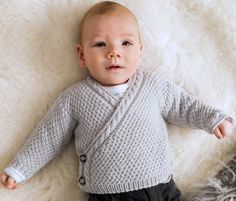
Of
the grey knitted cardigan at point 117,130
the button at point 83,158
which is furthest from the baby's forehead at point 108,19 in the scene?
the button at point 83,158

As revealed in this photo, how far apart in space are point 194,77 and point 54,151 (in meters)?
0.45

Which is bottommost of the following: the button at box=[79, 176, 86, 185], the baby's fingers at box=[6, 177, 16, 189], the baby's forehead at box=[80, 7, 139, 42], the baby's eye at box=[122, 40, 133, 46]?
the baby's fingers at box=[6, 177, 16, 189]

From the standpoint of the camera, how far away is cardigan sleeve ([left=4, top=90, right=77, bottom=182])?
117cm

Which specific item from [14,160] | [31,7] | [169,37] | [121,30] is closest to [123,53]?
[121,30]

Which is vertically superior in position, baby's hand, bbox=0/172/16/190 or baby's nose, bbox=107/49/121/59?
baby's nose, bbox=107/49/121/59

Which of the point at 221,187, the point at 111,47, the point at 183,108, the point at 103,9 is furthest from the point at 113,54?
the point at 221,187

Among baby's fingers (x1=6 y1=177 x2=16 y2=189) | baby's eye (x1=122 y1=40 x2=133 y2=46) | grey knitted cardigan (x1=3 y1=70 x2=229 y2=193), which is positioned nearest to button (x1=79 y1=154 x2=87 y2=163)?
grey knitted cardigan (x1=3 y1=70 x2=229 y2=193)

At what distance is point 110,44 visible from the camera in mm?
1167

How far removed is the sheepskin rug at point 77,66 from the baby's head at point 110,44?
0.24ft

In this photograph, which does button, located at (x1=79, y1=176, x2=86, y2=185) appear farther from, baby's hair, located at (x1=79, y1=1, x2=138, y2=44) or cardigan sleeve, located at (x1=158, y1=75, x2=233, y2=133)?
baby's hair, located at (x1=79, y1=1, x2=138, y2=44)

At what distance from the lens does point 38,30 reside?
123 centimetres

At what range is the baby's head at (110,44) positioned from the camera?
1164mm

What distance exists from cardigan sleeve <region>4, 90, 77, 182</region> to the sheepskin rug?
4cm

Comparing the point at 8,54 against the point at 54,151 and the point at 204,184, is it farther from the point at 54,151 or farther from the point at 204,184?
the point at 204,184
